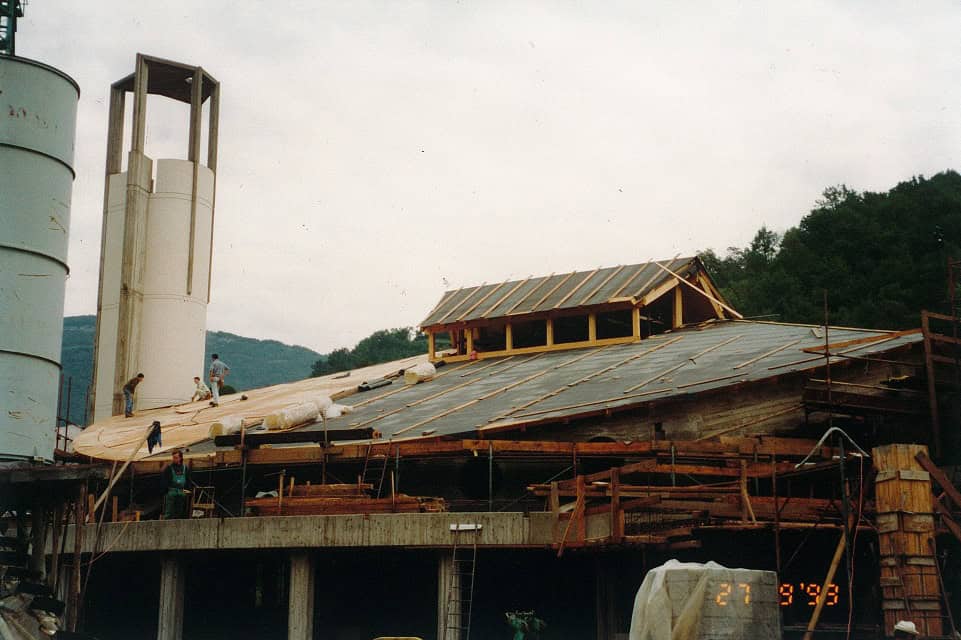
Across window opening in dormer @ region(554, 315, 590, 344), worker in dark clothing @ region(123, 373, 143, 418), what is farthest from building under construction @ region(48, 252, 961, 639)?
worker in dark clothing @ region(123, 373, 143, 418)

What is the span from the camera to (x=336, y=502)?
98.9 feet

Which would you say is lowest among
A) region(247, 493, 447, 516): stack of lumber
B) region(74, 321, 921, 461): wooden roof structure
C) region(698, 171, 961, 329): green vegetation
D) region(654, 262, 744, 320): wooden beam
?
region(247, 493, 447, 516): stack of lumber

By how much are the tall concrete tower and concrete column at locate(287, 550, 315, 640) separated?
2426 cm

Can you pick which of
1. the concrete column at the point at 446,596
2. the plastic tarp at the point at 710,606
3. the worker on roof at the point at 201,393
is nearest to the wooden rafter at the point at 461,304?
the worker on roof at the point at 201,393

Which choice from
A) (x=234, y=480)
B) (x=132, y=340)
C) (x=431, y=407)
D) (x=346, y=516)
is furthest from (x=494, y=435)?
(x=132, y=340)

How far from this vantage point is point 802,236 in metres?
77.6

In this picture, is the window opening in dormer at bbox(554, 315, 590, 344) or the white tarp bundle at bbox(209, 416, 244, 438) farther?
the window opening in dormer at bbox(554, 315, 590, 344)

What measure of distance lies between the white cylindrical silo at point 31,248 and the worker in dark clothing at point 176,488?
9835mm

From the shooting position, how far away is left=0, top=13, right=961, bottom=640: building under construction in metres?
23.5

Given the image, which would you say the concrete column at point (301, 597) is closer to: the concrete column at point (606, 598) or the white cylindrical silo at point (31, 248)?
the concrete column at point (606, 598)

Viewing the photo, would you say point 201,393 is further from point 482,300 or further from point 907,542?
point 907,542

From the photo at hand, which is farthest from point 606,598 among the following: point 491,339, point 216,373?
point 216,373

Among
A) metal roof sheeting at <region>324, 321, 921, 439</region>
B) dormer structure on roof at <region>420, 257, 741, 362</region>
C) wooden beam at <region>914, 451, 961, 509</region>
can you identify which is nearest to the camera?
wooden beam at <region>914, 451, 961, 509</region>

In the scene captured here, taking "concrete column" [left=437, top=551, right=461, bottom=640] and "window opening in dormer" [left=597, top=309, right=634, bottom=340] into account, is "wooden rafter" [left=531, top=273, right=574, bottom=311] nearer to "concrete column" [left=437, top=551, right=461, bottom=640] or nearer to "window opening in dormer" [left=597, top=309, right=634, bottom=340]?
"window opening in dormer" [left=597, top=309, right=634, bottom=340]
